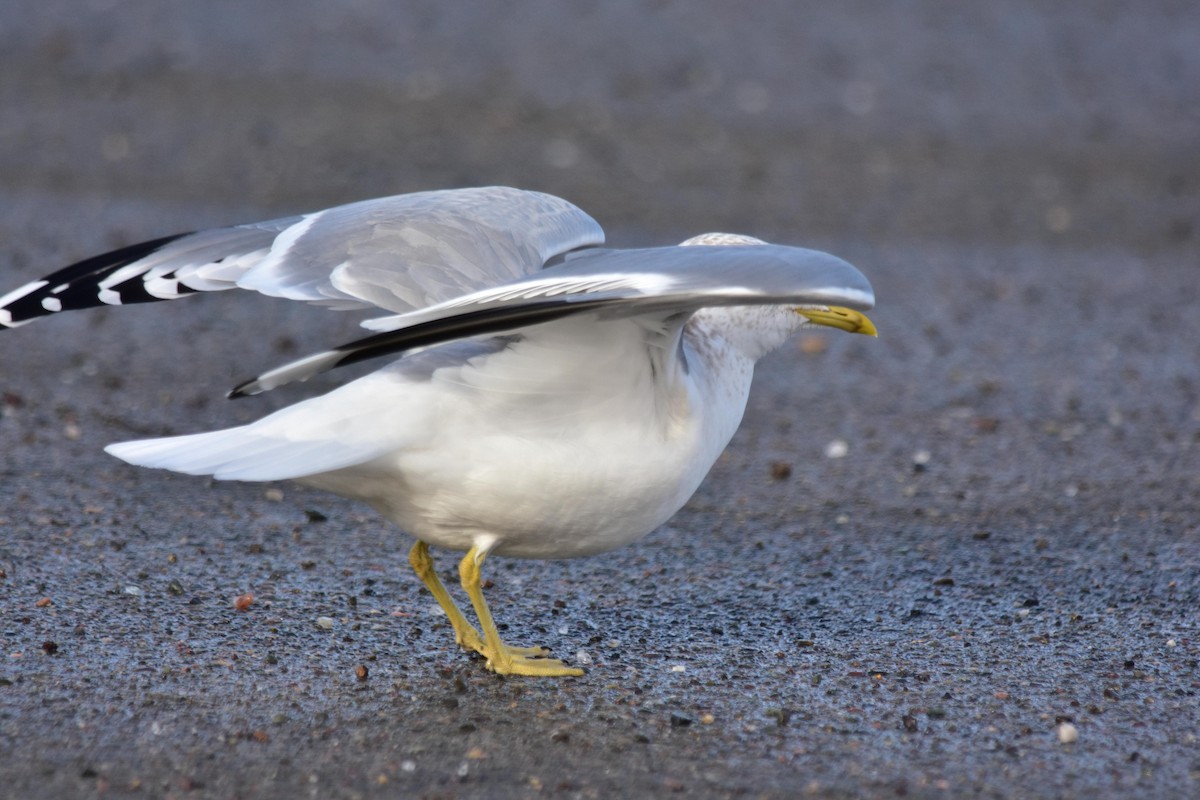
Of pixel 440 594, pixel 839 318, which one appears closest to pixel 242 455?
pixel 440 594

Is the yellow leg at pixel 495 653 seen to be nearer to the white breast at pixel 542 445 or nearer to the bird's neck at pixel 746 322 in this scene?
the white breast at pixel 542 445

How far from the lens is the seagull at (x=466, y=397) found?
11.4ft

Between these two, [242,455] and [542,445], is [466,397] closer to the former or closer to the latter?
[542,445]

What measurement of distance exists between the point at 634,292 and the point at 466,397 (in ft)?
2.47

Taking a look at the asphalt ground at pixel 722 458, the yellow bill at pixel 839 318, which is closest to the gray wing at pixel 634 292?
the yellow bill at pixel 839 318

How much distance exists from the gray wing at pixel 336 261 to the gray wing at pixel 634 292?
0.40 metres

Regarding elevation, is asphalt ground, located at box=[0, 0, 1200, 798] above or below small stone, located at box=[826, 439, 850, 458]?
above

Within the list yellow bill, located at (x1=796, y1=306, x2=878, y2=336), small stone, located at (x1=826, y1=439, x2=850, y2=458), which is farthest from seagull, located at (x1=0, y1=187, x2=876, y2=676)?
small stone, located at (x1=826, y1=439, x2=850, y2=458)

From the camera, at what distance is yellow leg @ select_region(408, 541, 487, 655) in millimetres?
4137

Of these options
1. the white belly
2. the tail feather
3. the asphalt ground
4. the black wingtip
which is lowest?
the asphalt ground

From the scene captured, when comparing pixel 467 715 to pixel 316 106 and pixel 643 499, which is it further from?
pixel 316 106

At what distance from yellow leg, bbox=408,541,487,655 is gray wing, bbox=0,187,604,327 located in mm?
842

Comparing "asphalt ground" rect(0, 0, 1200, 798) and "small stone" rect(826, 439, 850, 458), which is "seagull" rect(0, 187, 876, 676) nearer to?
"asphalt ground" rect(0, 0, 1200, 798)

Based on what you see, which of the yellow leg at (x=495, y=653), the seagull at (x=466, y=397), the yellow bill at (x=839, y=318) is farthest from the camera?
the yellow bill at (x=839, y=318)
